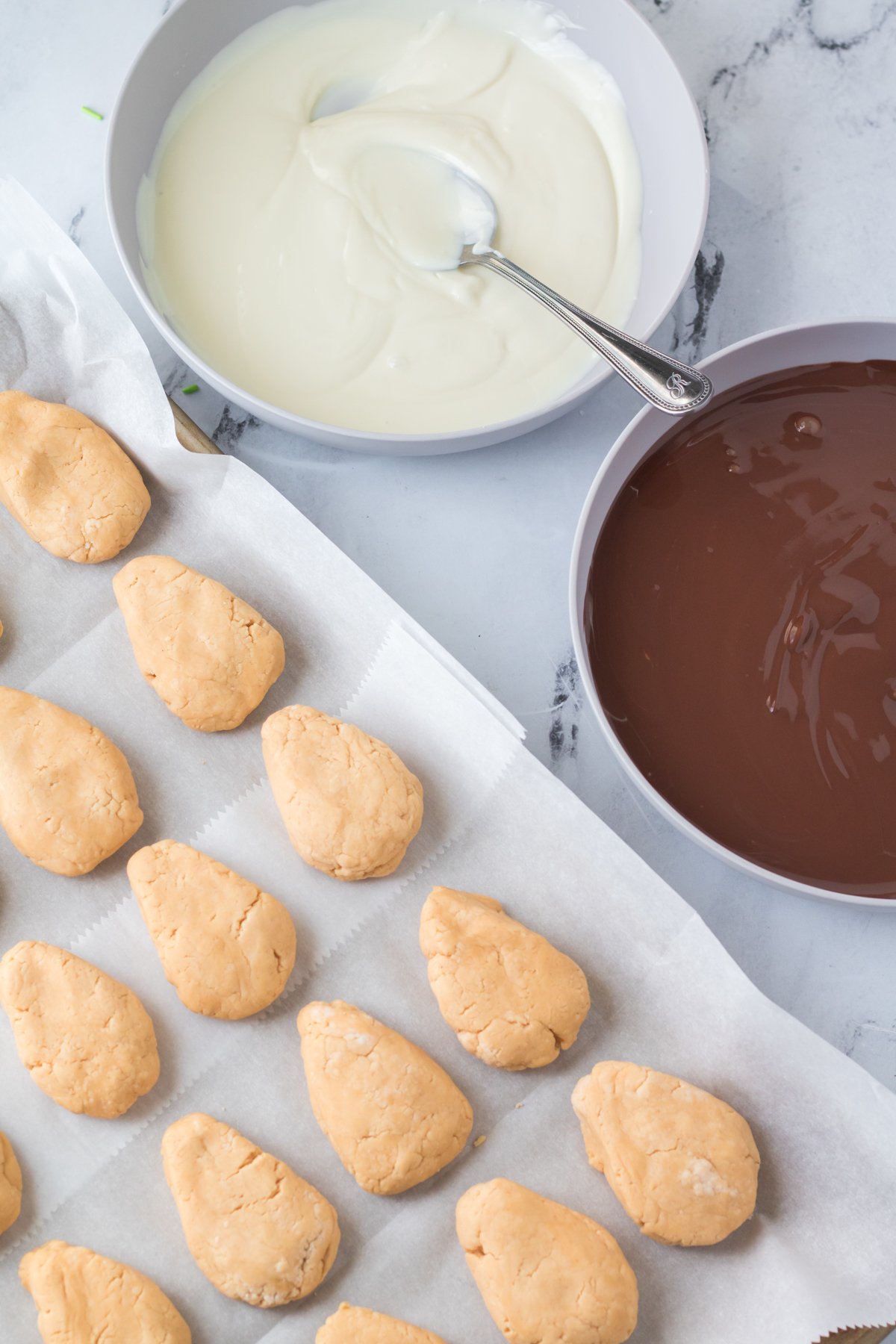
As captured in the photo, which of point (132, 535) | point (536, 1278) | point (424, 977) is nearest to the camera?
point (536, 1278)

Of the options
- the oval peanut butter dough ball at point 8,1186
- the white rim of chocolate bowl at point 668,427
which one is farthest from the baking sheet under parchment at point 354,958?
the white rim of chocolate bowl at point 668,427

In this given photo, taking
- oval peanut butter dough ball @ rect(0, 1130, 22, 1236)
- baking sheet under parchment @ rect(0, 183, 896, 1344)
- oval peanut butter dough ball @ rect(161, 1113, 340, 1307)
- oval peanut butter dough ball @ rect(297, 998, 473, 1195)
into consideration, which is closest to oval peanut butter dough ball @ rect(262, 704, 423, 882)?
baking sheet under parchment @ rect(0, 183, 896, 1344)

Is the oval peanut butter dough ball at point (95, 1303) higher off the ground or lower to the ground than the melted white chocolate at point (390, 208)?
lower

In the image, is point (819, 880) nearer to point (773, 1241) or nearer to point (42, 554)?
point (773, 1241)

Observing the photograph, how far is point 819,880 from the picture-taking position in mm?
1216

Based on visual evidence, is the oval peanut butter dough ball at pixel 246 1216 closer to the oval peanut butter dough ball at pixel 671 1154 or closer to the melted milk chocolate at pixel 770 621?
the oval peanut butter dough ball at pixel 671 1154

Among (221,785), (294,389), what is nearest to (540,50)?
(294,389)

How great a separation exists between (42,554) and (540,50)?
0.94 m

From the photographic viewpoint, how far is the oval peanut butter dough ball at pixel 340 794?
4.12 ft

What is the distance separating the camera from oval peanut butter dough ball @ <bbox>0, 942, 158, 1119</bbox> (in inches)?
47.7

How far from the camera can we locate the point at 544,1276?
1.16 meters

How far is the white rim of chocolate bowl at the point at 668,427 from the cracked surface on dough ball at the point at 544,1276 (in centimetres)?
44

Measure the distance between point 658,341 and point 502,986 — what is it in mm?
869

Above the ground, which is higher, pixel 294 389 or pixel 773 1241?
pixel 294 389
